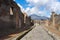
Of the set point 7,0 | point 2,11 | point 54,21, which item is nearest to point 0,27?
point 2,11

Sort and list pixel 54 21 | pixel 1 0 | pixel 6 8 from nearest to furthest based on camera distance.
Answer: pixel 1 0 → pixel 6 8 → pixel 54 21

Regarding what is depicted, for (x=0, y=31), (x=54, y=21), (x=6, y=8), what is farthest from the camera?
(x=54, y=21)

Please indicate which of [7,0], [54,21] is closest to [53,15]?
[54,21]

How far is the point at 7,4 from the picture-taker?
84.6ft

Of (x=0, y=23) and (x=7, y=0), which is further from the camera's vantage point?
(x=7, y=0)

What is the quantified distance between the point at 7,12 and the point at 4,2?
6.12ft

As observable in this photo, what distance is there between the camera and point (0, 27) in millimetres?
21906

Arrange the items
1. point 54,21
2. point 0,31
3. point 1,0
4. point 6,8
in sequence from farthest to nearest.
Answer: point 54,21
point 6,8
point 1,0
point 0,31

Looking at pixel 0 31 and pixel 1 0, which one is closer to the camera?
pixel 0 31

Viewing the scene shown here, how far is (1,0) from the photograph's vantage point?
2314cm

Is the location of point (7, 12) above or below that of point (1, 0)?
below

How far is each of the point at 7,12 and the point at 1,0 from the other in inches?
121

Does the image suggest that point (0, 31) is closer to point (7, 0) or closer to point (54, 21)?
point (7, 0)

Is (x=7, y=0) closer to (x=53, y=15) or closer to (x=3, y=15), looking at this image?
(x=3, y=15)
